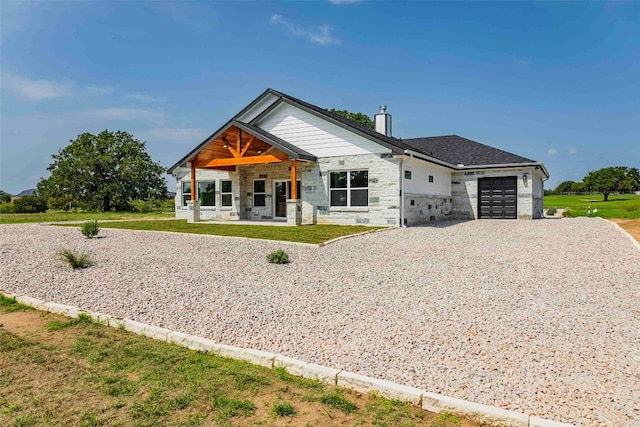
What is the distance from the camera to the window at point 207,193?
71.4 ft

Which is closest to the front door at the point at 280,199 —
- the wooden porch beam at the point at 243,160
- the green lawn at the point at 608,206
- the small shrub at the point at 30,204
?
the wooden porch beam at the point at 243,160

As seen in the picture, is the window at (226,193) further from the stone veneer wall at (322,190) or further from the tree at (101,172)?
the tree at (101,172)

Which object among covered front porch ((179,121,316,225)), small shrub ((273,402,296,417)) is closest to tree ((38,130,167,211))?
covered front porch ((179,121,316,225))

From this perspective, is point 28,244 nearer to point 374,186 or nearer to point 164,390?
point 164,390

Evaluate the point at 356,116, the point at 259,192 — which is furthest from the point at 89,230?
the point at 356,116

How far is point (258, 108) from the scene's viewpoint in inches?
824

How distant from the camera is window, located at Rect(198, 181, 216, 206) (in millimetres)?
21753

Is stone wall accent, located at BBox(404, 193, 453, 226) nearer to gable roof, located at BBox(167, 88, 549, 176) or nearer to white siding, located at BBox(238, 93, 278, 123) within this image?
gable roof, located at BBox(167, 88, 549, 176)

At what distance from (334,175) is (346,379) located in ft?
46.3

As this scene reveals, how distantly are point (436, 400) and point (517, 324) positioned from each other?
2491mm

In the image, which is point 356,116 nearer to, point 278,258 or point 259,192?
point 259,192

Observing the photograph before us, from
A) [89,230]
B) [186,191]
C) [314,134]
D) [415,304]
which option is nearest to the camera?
[415,304]

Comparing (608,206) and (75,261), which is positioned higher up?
(608,206)

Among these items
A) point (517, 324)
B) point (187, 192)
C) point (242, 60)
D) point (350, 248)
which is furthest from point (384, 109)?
point (517, 324)
